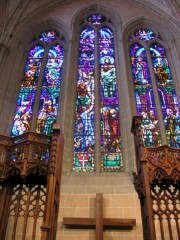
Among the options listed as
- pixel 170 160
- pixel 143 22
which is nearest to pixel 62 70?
pixel 143 22

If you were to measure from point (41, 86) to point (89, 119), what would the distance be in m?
2.26

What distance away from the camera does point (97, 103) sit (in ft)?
30.0

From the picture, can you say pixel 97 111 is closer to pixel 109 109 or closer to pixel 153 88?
pixel 109 109

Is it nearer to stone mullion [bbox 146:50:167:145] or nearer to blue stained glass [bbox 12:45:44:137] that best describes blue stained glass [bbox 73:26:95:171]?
blue stained glass [bbox 12:45:44:137]

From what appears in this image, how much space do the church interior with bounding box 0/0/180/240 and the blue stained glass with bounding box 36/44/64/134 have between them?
0.04 metres

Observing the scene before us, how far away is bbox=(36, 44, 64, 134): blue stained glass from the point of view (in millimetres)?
8820

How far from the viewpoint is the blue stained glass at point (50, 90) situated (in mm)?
8820

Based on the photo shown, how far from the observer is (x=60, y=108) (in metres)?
8.93

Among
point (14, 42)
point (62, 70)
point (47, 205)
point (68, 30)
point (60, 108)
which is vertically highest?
point (68, 30)

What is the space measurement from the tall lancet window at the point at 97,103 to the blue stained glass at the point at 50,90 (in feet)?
2.41

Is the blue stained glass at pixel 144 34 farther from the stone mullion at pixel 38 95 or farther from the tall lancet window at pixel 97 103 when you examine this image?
the stone mullion at pixel 38 95

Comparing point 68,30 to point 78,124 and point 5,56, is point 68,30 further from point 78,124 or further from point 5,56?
point 78,124

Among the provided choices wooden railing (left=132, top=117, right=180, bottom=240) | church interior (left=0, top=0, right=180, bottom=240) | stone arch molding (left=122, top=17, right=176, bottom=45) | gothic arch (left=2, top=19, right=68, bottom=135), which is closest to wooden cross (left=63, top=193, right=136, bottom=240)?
church interior (left=0, top=0, right=180, bottom=240)

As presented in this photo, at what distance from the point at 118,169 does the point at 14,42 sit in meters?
6.52
